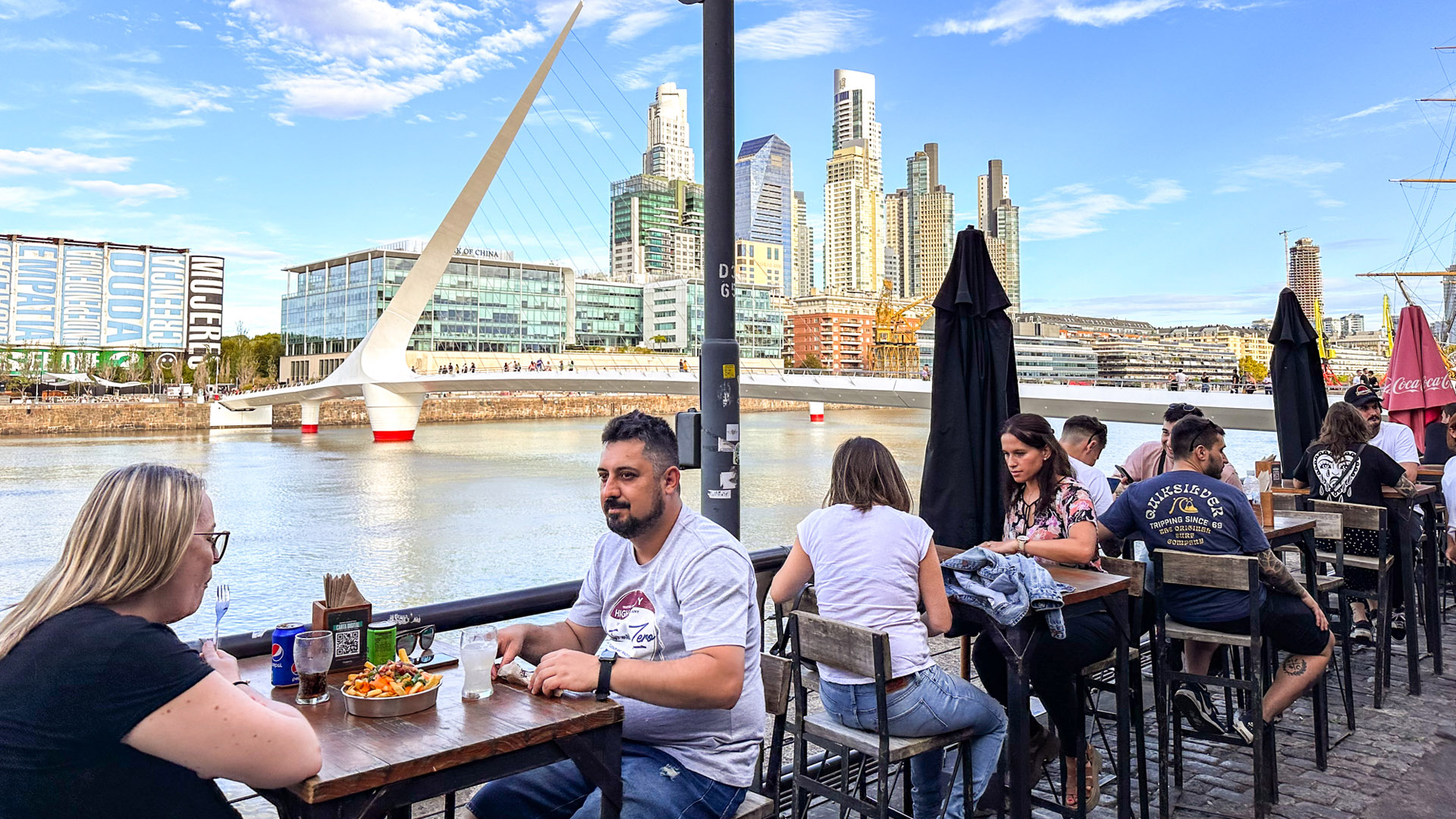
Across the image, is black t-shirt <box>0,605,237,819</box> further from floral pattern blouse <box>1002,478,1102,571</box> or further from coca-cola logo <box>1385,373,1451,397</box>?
coca-cola logo <box>1385,373,1451,397</box>

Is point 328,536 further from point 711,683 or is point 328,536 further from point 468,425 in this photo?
point 468,425

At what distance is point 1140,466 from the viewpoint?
13.7 feet

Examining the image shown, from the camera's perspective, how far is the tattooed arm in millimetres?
2641

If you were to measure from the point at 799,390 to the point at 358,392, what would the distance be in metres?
19.6

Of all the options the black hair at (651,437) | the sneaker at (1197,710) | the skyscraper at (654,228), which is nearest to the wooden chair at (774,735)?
the black hair at (651,437)

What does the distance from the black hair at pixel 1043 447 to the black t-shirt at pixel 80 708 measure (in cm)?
220

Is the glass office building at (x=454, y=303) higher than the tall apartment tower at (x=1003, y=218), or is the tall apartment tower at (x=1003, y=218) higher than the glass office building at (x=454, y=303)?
the tall apartment tower at (x=1003, y=218)

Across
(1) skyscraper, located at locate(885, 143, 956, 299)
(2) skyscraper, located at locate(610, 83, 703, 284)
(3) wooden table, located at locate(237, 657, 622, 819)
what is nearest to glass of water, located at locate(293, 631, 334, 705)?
(3) wooden table, located at locate(237, 657, 622, 819)

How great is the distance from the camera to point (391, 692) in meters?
1.43

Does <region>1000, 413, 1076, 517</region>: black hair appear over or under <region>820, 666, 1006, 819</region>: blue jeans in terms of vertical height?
over

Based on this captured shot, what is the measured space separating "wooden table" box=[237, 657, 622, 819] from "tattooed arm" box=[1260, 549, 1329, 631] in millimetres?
2051

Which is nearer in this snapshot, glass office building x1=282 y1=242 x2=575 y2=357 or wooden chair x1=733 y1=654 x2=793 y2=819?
wooden chair x1=733 y1=654 x2=793 y2=819

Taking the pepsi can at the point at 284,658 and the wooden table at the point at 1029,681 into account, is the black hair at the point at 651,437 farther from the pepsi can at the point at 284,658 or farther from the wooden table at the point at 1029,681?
the wooden table at the point at 1029,681

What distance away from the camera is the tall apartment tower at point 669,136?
135500mm
